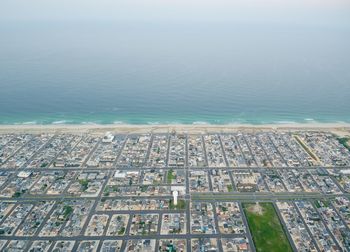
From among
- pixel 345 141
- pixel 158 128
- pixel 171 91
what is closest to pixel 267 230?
pixel 345 141

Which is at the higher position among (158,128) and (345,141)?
(158,128)

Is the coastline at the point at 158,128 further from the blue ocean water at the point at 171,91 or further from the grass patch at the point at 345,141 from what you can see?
the blue ocean water at the point at 171,91

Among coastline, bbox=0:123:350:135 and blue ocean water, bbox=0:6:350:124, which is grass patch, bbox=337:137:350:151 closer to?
coastline, bbox=0:123:350:135

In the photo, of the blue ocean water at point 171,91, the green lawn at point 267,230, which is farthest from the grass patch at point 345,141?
the green lawn at point 267,230

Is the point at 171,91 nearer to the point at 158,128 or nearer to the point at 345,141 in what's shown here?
the point at 158,128

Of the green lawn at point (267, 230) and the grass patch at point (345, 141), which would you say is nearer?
the green lawn at point (267, 230)
